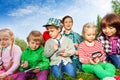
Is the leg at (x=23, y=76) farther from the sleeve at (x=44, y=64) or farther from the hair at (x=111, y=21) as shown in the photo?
the hair at (x=111, y=21)

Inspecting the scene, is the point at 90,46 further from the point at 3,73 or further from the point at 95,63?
the point at 3,73

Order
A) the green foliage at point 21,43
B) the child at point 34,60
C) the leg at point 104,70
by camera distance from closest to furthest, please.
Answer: the leg at point 104,70, the child at point 34,60, the green foliage at point 21,43

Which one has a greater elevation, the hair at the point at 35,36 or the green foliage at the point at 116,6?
the green foliage at the point at 116,6

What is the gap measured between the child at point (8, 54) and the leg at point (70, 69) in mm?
761

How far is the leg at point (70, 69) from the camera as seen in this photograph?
576cm

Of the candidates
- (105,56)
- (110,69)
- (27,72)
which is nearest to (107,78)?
(110,69)

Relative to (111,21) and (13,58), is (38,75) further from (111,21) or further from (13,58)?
(111,21)

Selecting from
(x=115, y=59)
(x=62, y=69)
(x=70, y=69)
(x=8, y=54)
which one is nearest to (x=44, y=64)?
(x=62, y=69)

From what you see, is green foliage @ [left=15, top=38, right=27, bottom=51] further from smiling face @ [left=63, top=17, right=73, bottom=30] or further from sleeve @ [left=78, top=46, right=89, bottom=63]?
sleeve @ [left=78, top=46, right=89, bottom=63]

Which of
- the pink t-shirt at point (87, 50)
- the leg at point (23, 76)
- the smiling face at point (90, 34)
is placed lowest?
the leg at point (23, 76)

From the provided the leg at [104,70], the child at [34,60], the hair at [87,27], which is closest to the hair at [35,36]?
the child at [34,60]

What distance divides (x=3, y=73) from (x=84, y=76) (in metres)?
1.19

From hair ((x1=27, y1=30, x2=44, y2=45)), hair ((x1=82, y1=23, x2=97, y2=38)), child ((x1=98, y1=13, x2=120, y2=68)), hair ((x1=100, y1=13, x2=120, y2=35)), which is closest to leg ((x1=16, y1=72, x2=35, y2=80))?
hair ((x1=27, y1=30, x2=44, y2=45))

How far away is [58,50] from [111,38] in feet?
3.04
